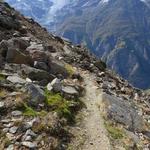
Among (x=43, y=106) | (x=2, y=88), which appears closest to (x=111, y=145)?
(x=43, y=106)

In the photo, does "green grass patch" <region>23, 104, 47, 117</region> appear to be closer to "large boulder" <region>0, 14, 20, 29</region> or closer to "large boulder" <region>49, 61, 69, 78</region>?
"large boulder" <region>49, 61, 69, 78</region>

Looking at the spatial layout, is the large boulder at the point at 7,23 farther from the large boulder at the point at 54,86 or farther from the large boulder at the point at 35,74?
the large boulder at the point at 54,86

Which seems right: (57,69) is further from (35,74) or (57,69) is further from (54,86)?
(54,86)

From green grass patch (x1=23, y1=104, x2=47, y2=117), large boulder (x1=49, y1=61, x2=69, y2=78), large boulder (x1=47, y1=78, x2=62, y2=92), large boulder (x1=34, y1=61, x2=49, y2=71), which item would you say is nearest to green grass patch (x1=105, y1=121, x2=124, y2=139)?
large boulder (x1=47, y1=78, x2=62, y2=92)

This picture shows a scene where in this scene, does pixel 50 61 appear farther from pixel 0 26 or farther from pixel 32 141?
pixel 32 141

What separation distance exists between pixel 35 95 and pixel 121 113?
7.29 meters

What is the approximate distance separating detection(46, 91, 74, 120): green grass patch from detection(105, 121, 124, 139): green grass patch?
7.46 ft

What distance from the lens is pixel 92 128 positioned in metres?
26.1

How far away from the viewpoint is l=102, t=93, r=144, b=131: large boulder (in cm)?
2933

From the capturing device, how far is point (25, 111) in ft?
78.4

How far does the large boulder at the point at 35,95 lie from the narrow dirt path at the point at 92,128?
108 inches

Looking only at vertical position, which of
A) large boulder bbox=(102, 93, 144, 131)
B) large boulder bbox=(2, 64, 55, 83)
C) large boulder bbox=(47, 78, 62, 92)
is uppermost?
large boulder bbox=(47, 78, 62, 92)

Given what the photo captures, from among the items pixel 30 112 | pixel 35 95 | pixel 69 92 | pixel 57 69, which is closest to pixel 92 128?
pixel 35 95

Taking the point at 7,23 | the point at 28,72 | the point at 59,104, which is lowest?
the point at 7,23
